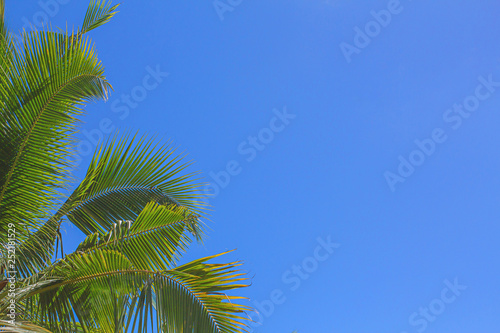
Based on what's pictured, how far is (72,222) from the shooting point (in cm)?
529

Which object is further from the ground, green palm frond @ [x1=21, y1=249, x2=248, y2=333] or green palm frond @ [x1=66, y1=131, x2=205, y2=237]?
green palm frond @ [x1=66, y1=131, x2=205, y2=237]

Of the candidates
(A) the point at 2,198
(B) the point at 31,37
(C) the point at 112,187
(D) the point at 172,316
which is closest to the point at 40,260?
(A) the point at 2,198

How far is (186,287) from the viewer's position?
359cm

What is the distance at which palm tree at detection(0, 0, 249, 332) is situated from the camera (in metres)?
3.59

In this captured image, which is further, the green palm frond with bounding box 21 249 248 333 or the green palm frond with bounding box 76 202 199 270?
the green palm frond with bounding box 76 202 199 270

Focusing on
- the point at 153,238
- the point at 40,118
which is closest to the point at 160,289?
the point at 153,238

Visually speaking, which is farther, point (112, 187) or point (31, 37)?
point (112, 187)

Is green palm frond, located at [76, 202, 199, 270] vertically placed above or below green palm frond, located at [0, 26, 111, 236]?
below

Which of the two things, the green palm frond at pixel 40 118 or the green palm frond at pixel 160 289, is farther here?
the green palm frond at pixel 40 118

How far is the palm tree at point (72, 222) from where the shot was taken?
3.59m

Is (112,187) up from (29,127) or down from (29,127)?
down

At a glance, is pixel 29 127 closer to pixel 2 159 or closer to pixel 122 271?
pixel 2 159

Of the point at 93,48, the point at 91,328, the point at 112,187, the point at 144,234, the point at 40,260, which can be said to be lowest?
the point at 91,328

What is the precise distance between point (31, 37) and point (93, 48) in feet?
2.12
